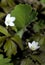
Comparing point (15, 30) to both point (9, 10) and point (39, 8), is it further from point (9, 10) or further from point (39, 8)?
point (39, 8)

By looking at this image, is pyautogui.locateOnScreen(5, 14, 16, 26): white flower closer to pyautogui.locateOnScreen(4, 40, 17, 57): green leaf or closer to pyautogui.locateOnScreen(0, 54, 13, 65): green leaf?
pyautogui.locateOnScreen(4, 40, 17, 57): green leaf

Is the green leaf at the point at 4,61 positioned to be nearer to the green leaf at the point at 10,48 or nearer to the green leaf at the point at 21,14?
the green leaf at the point at 10,48

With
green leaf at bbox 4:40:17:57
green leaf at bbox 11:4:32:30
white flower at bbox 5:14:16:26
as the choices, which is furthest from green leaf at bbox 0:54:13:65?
green leaf at bbox 11:4:32:30

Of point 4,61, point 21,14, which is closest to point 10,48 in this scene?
point 4,61

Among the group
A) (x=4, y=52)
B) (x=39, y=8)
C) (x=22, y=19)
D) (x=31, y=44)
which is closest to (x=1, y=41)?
(x=4, y=52)

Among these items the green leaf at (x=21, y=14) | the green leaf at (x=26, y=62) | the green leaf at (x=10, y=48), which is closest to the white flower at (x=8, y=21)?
the green leaf at (x=21, y=14)

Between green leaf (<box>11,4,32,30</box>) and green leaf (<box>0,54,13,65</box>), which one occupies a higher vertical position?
green leaf (<box>11,4,32,30</box>)

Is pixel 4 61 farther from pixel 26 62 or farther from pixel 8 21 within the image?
pixel 8 21
